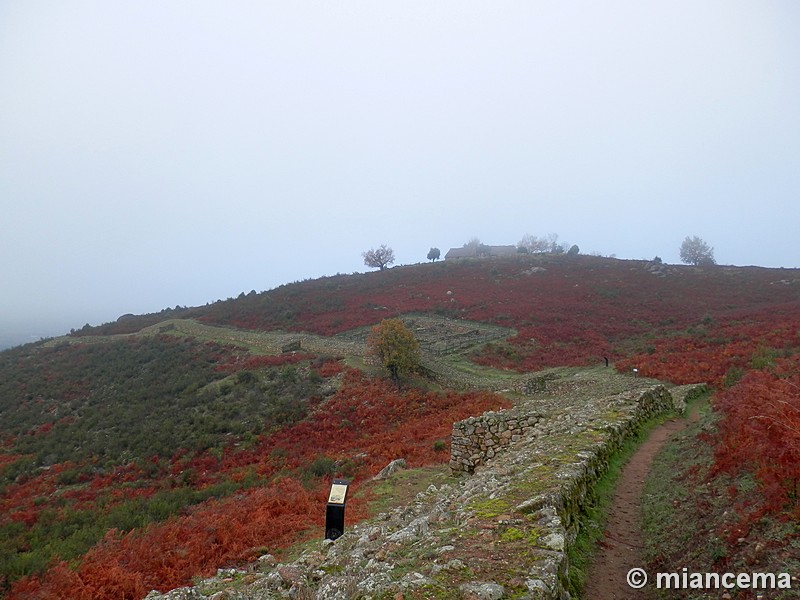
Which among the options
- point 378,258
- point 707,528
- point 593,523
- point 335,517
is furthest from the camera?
point 378,258

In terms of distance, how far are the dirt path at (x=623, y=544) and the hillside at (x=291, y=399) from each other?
130 centimetres

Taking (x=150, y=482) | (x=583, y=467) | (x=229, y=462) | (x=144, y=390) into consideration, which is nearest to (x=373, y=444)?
(x=229, y=462)

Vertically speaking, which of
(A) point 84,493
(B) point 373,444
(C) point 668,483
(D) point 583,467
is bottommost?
(A) point 84,493

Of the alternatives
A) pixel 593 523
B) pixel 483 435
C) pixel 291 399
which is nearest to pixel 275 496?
pixel 483 435

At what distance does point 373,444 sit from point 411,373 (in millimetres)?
11187

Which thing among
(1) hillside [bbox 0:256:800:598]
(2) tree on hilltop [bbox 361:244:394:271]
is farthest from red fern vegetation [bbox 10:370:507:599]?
(2) tree on hilltop [bbox 361:244:394:271]

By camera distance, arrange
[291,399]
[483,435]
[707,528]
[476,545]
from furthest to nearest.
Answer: [291,399], [483,435], [707,528], [476,545]

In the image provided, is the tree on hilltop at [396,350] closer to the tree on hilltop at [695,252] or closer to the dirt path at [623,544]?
the dirt path at [623,544]

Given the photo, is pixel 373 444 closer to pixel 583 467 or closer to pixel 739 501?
pixel 583 467

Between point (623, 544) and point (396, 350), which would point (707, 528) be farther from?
point (396, 350)

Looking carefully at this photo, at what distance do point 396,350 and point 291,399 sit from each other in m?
7.63

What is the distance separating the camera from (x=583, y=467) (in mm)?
7141

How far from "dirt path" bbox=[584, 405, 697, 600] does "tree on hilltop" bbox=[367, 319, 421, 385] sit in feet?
61.2

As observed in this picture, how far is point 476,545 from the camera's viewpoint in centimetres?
462
